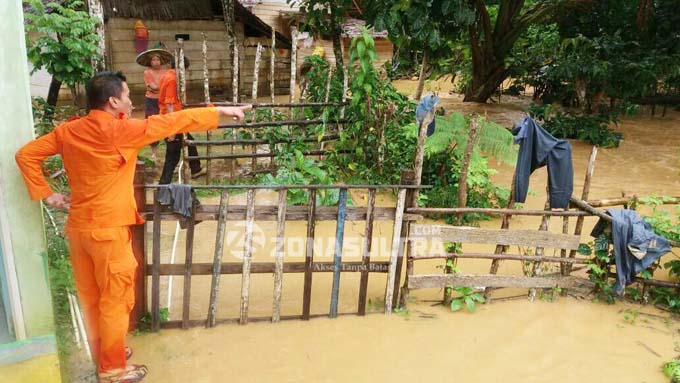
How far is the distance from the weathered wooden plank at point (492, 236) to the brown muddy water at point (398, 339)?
0.60 meters

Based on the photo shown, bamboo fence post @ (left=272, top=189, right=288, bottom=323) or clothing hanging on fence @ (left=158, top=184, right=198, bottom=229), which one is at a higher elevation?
clothing hanging on fence @ (left=158, top=184, right=198, bottom=229)

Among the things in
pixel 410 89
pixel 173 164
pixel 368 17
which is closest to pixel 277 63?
pixel 410 89

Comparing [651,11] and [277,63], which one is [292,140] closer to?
[277,63]

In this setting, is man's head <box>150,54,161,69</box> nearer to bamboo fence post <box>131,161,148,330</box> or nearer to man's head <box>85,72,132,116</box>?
bamboo fence post <box>131,161,148,330</box>

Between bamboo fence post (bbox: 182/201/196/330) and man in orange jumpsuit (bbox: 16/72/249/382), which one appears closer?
man in orange jumpsuit (bbox: 16/72/249/382)

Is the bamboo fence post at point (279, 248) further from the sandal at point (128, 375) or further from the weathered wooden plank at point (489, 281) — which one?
the weathered wooden plank at point (489, 281)

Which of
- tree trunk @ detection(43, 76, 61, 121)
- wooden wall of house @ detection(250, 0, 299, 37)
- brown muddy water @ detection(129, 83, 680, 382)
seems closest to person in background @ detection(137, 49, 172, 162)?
brown muddy water @ detection(129, 83, 680, 382)

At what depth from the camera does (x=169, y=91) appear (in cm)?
611

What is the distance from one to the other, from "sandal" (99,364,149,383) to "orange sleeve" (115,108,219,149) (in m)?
1.35

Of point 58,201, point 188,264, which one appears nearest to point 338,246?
point 188,264

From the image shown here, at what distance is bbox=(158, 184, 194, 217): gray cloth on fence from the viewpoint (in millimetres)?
3270

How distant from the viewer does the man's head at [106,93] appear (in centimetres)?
266

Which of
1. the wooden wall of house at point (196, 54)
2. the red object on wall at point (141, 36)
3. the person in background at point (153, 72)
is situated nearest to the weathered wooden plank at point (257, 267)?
the person in background at point (153, 72)

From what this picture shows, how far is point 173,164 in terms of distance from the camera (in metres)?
6.35
